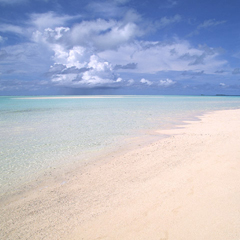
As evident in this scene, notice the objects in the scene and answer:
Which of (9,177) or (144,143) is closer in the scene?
(9,177)

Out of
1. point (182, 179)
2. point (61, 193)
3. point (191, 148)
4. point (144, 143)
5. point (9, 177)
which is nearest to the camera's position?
point (61, 193)

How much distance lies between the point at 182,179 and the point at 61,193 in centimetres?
264

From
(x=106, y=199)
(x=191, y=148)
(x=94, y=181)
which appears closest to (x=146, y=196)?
(x=106, y=199)

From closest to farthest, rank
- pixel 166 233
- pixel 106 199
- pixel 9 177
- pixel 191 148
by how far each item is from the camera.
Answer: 1. pixel 166 233
2. pixel 106 199
3. pixel 9 177
4. pixel 191 148

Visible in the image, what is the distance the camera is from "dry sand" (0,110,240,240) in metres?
2.52

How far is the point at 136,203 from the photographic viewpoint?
→ 3125mm

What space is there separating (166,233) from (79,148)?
4.79 m

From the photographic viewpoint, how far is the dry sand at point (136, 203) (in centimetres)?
252

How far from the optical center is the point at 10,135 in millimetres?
8703

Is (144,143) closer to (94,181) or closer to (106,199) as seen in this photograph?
(94,181)

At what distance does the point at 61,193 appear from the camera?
3.60m

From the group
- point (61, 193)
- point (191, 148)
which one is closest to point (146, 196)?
point (61, 193)

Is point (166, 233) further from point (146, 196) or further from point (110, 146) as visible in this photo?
point (110, 146)

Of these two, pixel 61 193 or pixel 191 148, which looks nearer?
pixel 61 193
